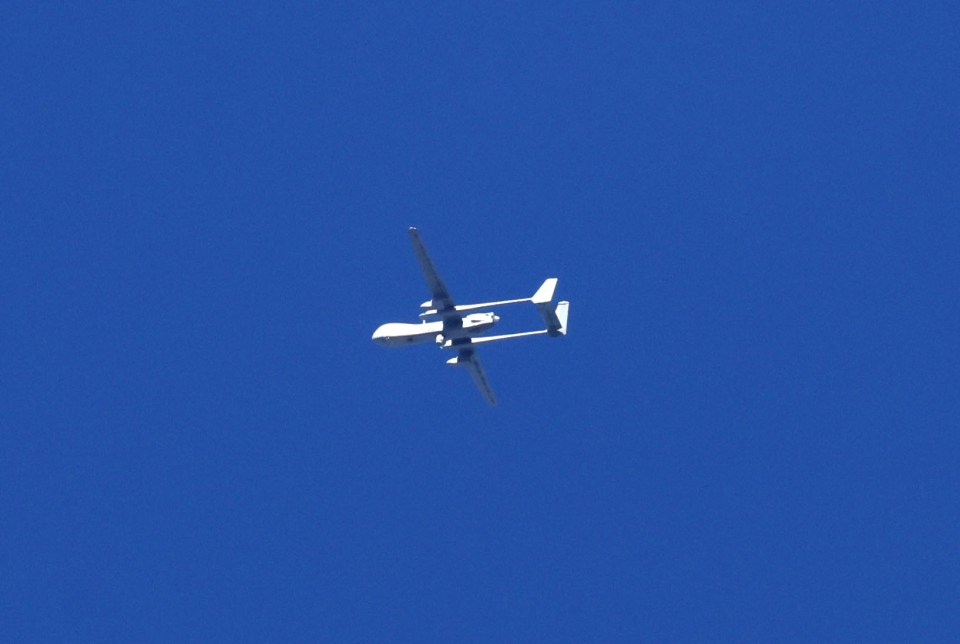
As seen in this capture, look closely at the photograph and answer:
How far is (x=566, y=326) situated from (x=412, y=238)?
1370 centimetres

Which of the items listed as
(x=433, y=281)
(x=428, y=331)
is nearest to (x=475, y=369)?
(x=428, y=331)

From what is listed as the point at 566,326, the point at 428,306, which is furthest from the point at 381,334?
the point at 566,326

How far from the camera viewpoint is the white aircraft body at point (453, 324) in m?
91.8

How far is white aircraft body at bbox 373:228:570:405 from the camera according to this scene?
301 ft

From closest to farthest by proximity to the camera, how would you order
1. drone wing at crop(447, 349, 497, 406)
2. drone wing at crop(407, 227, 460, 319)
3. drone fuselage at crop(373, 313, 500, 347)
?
drone wing at crop(407, 227, 460, 319) → drone fuselage at crop(373, 313, 500, 347) → drone wing at crop(447, 349, 497, 406)

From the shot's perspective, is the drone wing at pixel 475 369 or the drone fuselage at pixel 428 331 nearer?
the drone fuselage at pixel 428 331

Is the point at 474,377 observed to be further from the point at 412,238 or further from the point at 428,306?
the point at 412,238

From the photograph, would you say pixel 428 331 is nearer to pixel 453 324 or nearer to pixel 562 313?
pixel 453 324

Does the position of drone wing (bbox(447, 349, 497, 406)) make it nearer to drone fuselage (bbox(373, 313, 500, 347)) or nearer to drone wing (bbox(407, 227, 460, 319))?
drone fuselage (bbox(373, 313, 500, 347))

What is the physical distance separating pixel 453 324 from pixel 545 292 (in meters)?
6.14

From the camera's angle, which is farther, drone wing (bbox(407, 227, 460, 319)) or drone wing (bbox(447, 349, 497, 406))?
drone wing (bbox(447, 349, 497, 406))

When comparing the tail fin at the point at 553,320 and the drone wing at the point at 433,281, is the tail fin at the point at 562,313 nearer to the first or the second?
the tail fin at the point at 553,320

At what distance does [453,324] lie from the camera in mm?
93812

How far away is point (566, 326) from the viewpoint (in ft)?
317
